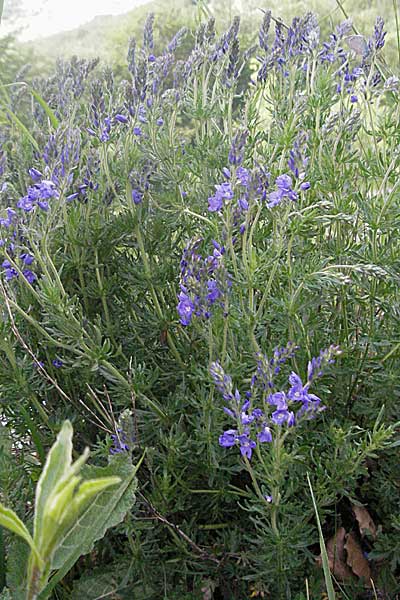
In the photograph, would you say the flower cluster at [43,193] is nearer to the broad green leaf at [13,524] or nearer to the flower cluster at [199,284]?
the flower cluster at [199,284]

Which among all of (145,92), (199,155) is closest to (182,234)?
(199,155)

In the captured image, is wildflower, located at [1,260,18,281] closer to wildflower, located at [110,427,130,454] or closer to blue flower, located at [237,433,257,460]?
wildflower, located at [110,427,130,454]

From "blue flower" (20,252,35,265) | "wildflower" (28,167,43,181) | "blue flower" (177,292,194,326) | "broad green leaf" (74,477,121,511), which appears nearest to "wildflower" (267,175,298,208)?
"blue flower" (177,292,194,326)

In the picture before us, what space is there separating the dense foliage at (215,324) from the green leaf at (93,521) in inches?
3.0

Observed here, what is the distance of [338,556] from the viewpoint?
1.84 meters

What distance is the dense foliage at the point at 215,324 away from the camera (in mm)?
1516

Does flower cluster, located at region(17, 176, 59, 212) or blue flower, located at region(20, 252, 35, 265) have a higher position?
flower cluster, located at region(17, 176, 59, 212)

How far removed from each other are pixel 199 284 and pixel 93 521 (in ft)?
1.65

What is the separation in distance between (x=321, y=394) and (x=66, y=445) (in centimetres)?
97

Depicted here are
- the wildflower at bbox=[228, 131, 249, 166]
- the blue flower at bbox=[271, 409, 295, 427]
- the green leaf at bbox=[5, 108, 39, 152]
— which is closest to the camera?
the blue flower at bbox=[271, 409, 295, 427]

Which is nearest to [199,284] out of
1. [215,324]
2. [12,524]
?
[215,324]

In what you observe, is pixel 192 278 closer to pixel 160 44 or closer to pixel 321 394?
pixel 321 394

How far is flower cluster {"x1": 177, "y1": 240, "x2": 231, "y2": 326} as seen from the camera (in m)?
1.40

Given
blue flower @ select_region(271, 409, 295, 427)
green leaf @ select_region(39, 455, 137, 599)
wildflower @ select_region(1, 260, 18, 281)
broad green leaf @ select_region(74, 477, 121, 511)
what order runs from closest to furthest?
broad green leaf @ select_region(74, 477, 121, 511) < green leaf @ select_region(39, 455, 137, 599) < blue flower @ select_region(271, 409, 295, 427) < wildflower @ select_region(1, 260, 18, 281)
